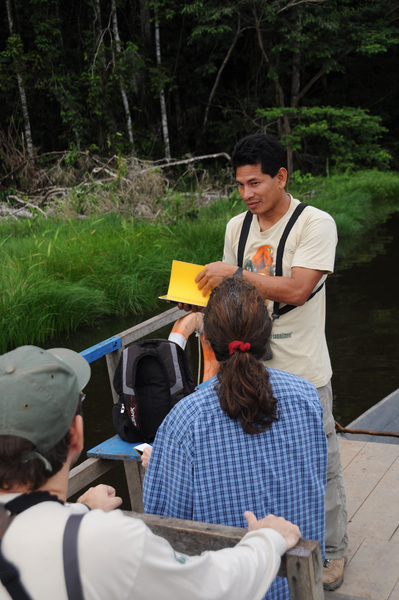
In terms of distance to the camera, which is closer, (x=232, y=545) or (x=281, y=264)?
(x=232, y=545)

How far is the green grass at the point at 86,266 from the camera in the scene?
23.5ft

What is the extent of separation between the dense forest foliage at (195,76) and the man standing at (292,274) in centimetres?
1493

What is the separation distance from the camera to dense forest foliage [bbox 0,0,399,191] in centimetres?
1836

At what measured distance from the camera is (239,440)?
1.62 m

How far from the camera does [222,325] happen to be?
1625 mm

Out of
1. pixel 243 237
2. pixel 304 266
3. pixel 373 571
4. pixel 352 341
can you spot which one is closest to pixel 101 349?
pixel 243 237

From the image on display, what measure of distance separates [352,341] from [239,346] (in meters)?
6.21

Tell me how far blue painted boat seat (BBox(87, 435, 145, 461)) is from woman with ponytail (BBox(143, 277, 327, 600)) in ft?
3.79

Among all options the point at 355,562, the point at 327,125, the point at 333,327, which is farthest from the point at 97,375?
the point at 327,125

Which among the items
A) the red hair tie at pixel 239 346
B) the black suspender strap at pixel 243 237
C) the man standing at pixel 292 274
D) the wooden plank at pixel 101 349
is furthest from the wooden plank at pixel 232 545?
the wooden plank at pixel 101 349

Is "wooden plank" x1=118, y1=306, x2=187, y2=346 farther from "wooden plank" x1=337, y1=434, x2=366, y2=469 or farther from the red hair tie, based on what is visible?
the red hair tie

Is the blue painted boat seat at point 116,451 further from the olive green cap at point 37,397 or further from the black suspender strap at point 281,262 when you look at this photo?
the olive green cap at point 37,397

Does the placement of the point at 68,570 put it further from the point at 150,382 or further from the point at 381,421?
the point at 381,421

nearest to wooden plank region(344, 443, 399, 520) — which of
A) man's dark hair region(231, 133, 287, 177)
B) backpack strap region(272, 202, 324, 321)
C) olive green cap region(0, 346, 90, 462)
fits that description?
backpack strap region(272, 202, 324, 321)
